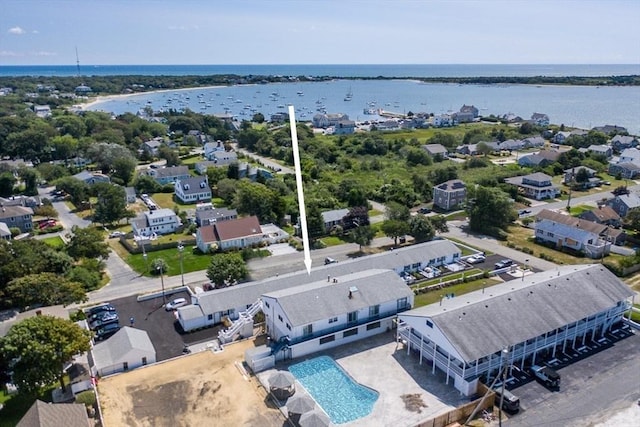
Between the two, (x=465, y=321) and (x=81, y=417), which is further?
(x=465, y=321)

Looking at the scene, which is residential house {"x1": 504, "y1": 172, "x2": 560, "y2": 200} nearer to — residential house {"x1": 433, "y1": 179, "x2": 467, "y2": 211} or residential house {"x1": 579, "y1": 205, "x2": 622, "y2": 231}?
residential house {"x1": 433, "y1": 179, "x2": 467, "y2": 211}

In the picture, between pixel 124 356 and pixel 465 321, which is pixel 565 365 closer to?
pixel 465 321

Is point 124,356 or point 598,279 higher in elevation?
point 598,279

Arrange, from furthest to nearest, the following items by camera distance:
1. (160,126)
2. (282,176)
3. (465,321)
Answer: (160,126) < (282,176) < (465,321)

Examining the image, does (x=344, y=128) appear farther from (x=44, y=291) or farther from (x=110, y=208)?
(x=44, y=291)

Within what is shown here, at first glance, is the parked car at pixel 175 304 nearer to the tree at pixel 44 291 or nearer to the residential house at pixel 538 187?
the tree at pixel 44 291

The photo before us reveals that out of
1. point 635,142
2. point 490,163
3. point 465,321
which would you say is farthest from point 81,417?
point 635,142

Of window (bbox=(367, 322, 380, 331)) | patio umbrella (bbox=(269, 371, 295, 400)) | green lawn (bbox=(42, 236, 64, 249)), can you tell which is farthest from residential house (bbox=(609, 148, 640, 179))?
green lawn (bbox=(42, 236, 64, 249))

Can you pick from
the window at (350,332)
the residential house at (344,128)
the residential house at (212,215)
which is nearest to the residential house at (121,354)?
the window at (350,332)
